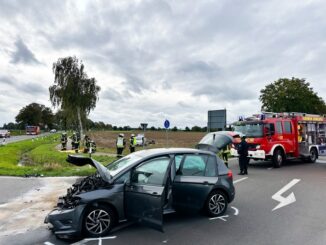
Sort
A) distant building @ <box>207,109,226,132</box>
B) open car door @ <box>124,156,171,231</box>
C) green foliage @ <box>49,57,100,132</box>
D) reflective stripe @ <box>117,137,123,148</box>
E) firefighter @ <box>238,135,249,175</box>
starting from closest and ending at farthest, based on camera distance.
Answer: open car door @ <box>124,156,171,231</box> → firefighter @ <box>238,135,249,175</box> → reflective stripe @ <box>117,137,123,148</box> → distant building @ <box>207,109,226,132</box> → green foliage @ <box>49,57,100,132</box>

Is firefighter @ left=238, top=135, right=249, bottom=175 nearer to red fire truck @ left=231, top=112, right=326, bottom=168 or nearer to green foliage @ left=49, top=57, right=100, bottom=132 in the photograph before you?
red fire truck @ left=231, top=112, right=326, bottom=168

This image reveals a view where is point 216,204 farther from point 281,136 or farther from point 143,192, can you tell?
point 281,136

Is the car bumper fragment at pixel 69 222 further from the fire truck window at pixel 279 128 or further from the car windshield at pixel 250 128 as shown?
the fire truck window at pixel 279 128

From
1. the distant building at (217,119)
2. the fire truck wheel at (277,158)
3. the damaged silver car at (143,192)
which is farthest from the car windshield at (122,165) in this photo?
the distant building at (217,119)

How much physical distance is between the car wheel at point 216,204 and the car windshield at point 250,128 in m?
9.29

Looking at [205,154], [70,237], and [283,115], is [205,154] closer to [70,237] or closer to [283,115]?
[70,237]

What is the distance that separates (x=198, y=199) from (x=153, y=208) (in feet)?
5.39

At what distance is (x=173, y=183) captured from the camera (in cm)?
659

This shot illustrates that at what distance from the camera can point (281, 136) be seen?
16.2 metres

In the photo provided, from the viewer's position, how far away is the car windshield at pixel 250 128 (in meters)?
16.0

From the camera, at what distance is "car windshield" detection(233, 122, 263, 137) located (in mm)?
15961

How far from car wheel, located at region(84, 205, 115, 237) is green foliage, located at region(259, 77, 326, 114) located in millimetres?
39086

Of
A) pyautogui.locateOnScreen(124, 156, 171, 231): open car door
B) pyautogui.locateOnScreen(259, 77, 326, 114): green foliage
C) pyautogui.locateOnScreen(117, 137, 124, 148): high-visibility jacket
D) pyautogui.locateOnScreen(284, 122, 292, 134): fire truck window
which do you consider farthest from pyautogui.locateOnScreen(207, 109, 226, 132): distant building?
pyautogui.locateOnScreen(259, 77, 326, 114): green foliage

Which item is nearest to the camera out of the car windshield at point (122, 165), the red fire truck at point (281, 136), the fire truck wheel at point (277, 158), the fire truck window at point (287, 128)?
the car windshield at point (122, 165)
